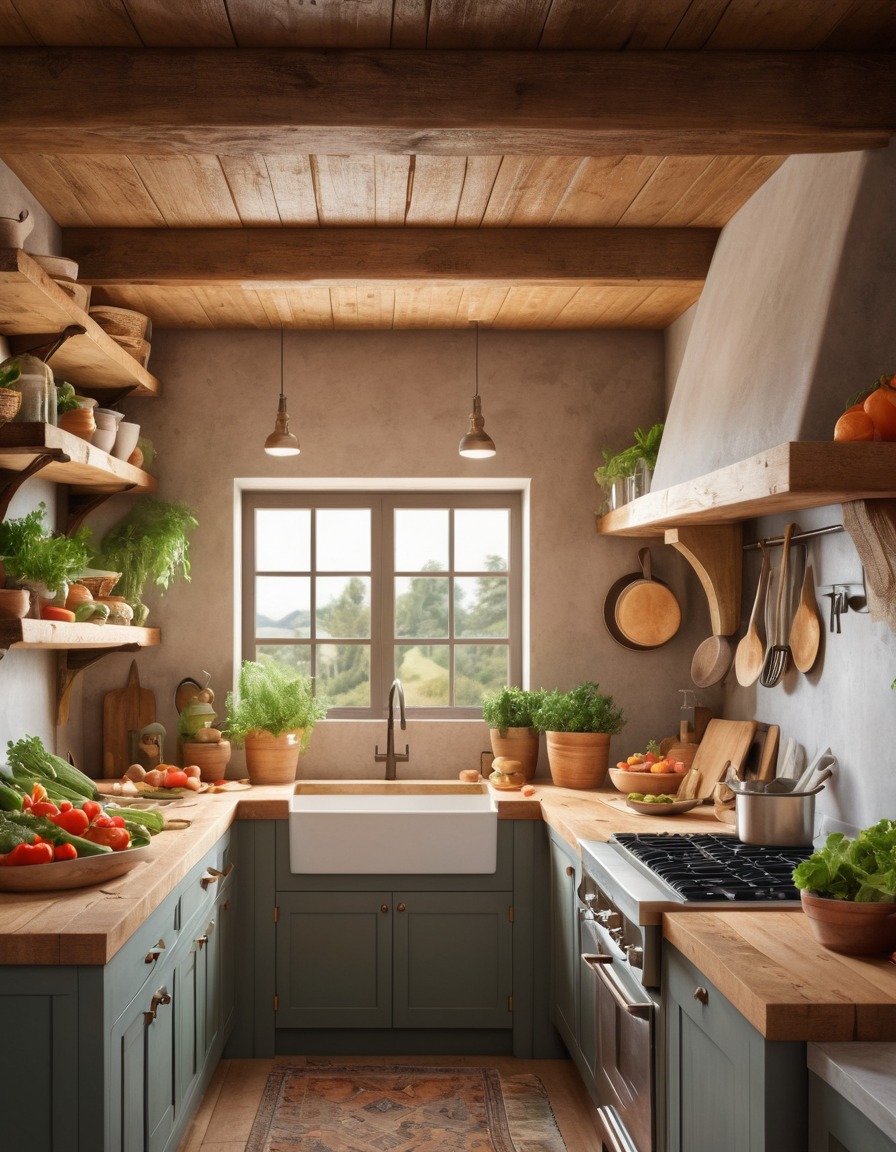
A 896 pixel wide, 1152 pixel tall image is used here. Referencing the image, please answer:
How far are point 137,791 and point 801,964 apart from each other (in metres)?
2.67

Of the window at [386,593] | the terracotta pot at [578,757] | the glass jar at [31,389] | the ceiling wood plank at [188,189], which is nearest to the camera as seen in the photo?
the glass jar at [31,389]

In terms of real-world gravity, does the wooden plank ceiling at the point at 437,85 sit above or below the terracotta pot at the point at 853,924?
above

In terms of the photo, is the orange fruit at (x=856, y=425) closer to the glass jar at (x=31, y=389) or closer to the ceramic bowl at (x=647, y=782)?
the ceramic bowl at (x=647, y=782)

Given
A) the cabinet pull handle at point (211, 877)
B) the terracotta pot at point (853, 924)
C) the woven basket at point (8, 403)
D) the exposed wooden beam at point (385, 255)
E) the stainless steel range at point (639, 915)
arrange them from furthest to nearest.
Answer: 1. the exposed wooden beam at point (385, 255)
2. the cabinet pull handle at point (211, 877)
3. the woven basket at point (8, 403)
4. the stainless steel range at point (639, 915)
5. the terracotta pot at point (853, 924)

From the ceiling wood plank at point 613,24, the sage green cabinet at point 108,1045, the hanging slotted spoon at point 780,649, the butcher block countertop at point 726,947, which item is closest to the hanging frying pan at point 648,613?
the hanging slotted spoon at point 780,649

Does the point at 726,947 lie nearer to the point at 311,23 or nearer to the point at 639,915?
the point at 639,915

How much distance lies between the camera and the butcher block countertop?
181cm

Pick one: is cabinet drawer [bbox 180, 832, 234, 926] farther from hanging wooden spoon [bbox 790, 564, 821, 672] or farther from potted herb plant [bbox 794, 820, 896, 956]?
hanging wooden spoon [bbox 790, 564, 821, 672]

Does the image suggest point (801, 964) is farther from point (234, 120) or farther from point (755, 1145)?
point (234, 120)

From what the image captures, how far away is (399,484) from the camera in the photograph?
15.8ft

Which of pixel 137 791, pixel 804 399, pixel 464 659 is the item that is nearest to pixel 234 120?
pixel 804 399

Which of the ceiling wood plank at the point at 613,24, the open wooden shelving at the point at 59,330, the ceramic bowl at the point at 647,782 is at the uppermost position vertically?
the ceiling wood plank at the point at 613,24

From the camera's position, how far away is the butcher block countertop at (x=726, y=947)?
1812 millimetres

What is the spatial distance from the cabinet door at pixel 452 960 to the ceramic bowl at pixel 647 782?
593 millimetres
